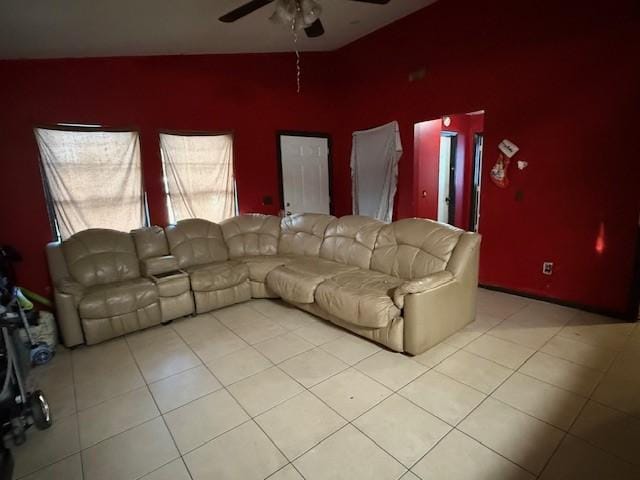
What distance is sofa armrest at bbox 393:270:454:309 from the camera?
8.00 ft

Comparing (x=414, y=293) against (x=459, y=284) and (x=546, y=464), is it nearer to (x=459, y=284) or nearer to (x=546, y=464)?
(x=459, y=284)

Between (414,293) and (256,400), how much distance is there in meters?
1.32

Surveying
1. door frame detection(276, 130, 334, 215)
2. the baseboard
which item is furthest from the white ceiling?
the baseboard

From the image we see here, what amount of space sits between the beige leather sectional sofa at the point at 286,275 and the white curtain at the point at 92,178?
0.96 feet

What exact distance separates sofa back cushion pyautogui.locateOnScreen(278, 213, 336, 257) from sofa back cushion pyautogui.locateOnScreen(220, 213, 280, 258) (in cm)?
12

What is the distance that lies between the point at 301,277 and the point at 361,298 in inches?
31.9

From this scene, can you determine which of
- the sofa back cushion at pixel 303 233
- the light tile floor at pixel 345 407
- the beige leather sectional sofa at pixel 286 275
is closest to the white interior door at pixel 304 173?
the sofa back cushion at pixel 303 233

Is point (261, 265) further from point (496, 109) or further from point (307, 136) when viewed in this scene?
point (496, 109)

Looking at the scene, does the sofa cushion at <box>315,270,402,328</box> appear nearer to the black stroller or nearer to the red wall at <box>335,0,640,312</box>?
the red wall at <box>335,0,640,312</box>

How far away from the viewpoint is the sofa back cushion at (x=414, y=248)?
2.88 metres

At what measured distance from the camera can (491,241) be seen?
385cm

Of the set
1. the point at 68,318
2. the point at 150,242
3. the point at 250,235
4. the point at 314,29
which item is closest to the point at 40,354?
the point at 68,318

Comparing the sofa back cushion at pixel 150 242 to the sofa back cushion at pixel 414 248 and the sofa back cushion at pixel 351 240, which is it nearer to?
the sofa back cushion at pixel 351 240

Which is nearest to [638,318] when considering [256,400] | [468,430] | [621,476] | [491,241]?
[491,241]
